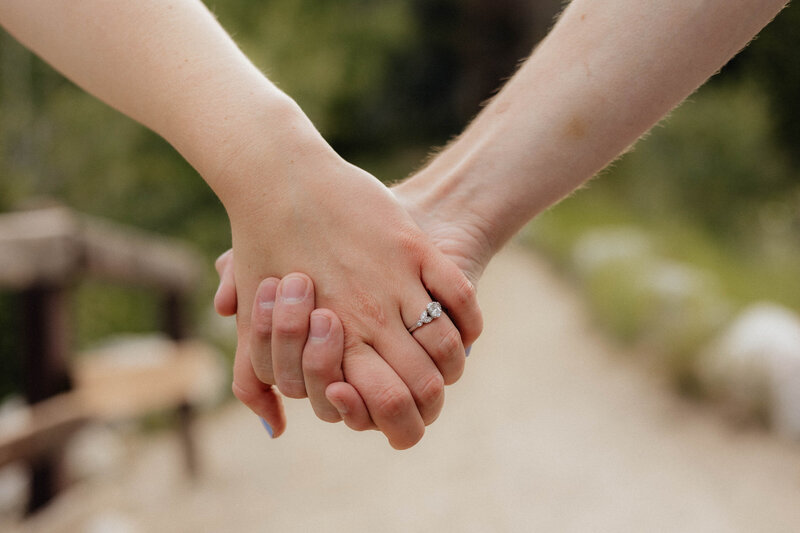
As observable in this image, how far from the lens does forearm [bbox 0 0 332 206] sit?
1.18m

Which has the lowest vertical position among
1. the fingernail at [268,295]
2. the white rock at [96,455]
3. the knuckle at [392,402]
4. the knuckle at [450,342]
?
the white rock at [96,455]

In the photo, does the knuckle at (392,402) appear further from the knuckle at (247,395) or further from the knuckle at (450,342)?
the knuckle at (247,395)

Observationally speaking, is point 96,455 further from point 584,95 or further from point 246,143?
point 584,95

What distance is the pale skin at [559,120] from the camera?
1.12m

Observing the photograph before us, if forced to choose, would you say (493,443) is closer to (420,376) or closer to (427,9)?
Answer: (420,376)

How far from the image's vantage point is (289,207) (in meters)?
1.19

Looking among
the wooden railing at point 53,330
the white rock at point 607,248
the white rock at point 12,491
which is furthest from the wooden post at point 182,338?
the white rock at point 607,248

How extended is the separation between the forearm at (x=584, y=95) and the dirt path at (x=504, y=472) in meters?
2.21

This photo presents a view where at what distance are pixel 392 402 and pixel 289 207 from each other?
35cm

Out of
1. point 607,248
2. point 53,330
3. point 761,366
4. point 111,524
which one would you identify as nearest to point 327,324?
point 53,330

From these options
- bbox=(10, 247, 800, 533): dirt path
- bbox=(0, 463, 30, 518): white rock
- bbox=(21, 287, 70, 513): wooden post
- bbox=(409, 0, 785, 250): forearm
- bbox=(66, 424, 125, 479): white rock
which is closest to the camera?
bbox=(409, 0, 785, 250): forearm

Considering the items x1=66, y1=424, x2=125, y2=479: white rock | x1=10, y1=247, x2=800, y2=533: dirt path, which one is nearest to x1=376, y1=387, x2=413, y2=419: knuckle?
x1=10, y1=247, x2=800, y2=533: dirt path

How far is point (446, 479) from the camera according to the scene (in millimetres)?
3643

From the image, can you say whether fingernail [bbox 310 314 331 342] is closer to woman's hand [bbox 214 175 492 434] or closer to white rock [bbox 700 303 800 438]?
woman's hand [bbox 214 175 492 434]
